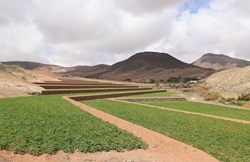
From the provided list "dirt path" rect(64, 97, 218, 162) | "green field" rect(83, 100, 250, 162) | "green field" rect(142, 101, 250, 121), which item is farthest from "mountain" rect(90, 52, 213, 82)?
"dirt path" rect(64, 97, 218, 162)

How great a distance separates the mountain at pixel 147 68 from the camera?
12725 cm

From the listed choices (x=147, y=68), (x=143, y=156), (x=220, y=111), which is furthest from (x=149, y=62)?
(x=143, y=156)

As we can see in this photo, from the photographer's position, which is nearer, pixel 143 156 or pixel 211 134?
pixel 143 156

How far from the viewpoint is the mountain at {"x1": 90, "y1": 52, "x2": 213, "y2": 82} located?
127 metres

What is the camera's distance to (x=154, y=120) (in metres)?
14.6

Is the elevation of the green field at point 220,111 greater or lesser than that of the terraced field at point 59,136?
lesser

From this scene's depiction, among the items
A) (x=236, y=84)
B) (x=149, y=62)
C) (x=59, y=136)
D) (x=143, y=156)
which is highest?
(x=149, y=62)

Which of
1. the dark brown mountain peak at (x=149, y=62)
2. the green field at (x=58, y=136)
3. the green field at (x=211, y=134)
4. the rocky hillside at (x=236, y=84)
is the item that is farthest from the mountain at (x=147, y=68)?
the green field at (x=58, y=136)

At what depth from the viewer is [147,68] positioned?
5635 inches

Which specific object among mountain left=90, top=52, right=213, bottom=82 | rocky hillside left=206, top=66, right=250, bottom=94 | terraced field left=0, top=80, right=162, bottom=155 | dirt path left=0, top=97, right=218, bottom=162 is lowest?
dirt path left=0, top=97, right=218, bottom=162

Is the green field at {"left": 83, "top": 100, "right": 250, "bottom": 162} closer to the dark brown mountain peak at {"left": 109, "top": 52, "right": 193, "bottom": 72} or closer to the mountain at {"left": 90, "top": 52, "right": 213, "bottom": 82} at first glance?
the mountain at {"left": 90, "top": 52, "right": 213, "bottom": 82}

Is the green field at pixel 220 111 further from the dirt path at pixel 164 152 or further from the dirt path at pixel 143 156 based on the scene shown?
the dirt path at pixel 143 156

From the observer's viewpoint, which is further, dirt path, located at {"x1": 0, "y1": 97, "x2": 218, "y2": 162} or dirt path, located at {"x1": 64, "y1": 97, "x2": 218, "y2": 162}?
dirt path, located at {"x1": 64, "y1": 97, "x2": 218, "y2": 162}

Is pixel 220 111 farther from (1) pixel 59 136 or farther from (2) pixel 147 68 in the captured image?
(2) pixel 147 68
